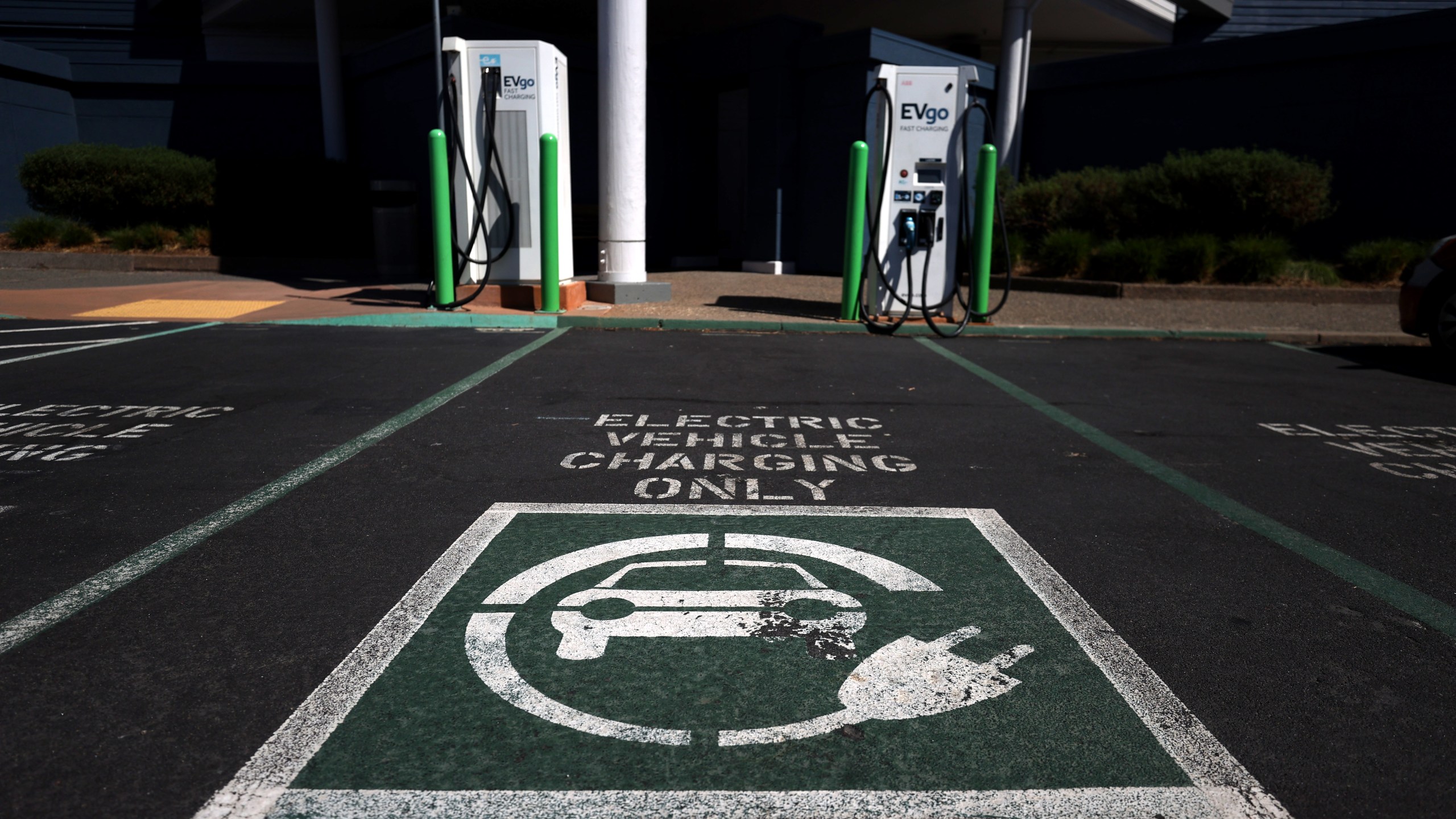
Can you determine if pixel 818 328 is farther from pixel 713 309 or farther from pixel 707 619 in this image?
pixel 707 619

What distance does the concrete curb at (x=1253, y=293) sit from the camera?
1330 centimetres

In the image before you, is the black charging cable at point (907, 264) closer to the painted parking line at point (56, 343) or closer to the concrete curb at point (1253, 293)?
the concrete curb at point (1253, 293)

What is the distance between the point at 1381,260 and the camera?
1397cm

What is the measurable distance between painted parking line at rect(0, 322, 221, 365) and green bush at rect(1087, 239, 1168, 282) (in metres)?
12.5

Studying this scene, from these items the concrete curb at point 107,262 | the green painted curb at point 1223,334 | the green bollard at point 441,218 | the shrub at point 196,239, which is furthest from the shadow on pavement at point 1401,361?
the shrub at point 196,239

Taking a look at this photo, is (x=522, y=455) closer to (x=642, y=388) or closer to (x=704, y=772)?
(x=642, y=388)

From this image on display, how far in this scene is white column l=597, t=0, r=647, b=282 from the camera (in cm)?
1228

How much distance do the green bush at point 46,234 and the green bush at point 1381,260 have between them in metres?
22.5

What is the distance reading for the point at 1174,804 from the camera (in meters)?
2.03

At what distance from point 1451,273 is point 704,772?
1078 centimetres

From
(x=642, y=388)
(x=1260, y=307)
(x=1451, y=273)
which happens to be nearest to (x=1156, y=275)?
(x=1260, y=307)

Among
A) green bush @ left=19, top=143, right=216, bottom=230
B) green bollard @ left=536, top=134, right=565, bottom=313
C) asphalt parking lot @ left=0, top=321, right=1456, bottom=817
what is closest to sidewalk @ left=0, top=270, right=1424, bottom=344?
green bollard @ left=536, top=134, right=565, bottom=313

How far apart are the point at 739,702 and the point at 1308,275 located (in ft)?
48.4

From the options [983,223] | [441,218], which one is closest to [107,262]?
[441,218]
